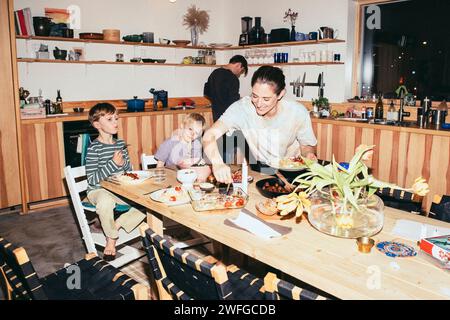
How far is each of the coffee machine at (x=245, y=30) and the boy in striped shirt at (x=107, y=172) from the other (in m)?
3.35

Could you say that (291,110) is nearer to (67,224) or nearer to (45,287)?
(45,287)

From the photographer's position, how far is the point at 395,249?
151 cm

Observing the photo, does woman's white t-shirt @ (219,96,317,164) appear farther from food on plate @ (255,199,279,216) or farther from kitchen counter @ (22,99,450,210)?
kitchen counter @ (22,99,450,210)

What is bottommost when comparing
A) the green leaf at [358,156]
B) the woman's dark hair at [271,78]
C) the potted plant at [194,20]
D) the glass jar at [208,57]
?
the green leaf at [358,156]

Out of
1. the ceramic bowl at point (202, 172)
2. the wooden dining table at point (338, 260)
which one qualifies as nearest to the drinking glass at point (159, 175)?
the ceramic bowl at point (202, 172)

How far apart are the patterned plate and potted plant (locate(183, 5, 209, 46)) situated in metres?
5.22

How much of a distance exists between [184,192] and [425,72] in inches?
151

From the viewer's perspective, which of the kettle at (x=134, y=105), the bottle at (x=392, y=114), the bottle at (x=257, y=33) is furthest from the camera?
the bottle at (x=257, y=33)

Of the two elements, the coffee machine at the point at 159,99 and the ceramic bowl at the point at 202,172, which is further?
the coffee machine at the point at 159,99

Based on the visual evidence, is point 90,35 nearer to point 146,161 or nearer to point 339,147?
→ point 146,161

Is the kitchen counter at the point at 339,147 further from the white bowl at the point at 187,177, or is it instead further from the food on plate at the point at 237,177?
the white bowl at the point at 187,177

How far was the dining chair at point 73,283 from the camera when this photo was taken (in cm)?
145

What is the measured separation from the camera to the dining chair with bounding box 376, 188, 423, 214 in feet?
6.88
